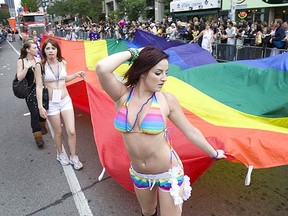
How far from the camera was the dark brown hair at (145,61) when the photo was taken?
6.01 feet

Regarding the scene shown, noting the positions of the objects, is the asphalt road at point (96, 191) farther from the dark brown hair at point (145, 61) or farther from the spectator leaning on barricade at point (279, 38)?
the spectator leaning on barricade at point (279, 38)

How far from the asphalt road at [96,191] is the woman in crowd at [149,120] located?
3.85 ft

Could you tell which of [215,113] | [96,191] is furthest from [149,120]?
[96,191]

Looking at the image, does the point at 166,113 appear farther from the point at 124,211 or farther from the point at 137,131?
the point at 124,211

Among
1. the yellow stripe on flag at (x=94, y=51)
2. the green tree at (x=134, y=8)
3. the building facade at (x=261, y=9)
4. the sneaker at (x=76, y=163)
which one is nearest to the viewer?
the sneaker at (x=76, y=163)

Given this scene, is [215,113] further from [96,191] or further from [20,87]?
[20,87]

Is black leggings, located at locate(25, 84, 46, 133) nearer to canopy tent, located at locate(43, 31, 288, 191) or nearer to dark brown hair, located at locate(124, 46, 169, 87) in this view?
canopy tent, located at locate(43, 31, 288, 191)

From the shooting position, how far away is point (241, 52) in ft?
32.3

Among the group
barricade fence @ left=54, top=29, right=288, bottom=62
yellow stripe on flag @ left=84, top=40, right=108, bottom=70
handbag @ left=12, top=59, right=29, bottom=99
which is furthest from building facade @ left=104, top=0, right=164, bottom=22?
handbag @ left=12, top=59, right=29, bottom=99

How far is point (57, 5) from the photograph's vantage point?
65.5 m

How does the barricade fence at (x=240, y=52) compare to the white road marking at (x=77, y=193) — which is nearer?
the white road marking at (x=77, y=193)

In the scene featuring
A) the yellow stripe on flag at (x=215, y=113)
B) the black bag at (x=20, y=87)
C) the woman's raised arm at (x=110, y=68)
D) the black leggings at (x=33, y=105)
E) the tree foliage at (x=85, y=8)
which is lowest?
the black leggings at (x=33, y=105)

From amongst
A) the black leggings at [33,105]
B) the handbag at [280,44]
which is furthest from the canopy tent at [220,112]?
the handbag at [280,44]

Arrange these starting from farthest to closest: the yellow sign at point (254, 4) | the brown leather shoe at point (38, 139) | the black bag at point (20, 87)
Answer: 1. the yellow sign at point (254, 4)
2. the brown leather shoe at point (38, 139)
3. the black bag at point (20, 87)
